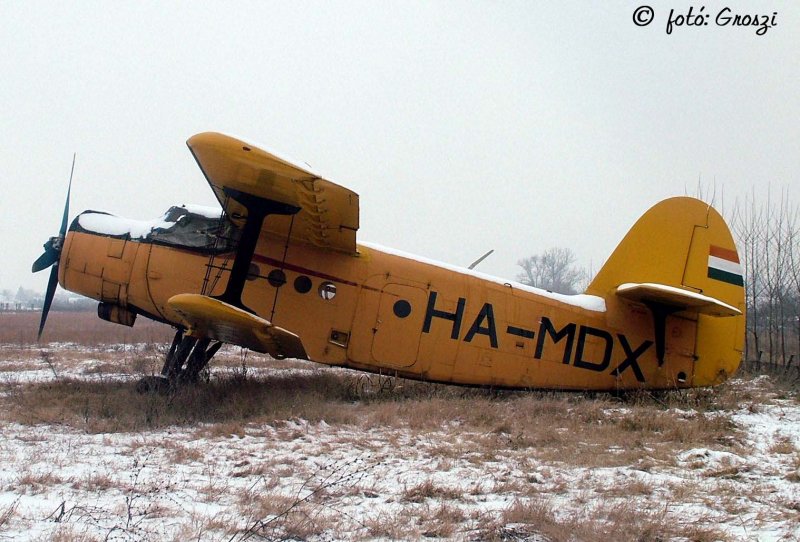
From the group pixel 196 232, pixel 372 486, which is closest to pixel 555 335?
pixel 372 486

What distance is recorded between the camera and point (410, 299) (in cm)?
870

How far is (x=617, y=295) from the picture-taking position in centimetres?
912

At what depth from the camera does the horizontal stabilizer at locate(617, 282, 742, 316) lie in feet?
26.3

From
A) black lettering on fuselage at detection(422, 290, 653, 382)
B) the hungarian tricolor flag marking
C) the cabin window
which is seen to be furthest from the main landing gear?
the hungarian tricolor flag marking

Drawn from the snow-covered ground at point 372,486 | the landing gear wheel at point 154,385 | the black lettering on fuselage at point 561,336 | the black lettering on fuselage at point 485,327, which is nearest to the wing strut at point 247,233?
the landing gear wheel at point 154,385

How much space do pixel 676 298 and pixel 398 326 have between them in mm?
3866

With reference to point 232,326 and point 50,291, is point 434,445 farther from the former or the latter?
point 50,291

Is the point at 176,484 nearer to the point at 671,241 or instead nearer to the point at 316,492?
the point at 316,492

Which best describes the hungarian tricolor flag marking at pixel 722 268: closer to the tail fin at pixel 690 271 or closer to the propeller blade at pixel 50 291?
the tail fin at pixel 690 271

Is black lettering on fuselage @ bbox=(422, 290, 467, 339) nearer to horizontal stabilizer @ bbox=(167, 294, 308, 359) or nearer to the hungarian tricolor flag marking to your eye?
horizontal stabilizer @ bbox=(167, 294, 308, 359)

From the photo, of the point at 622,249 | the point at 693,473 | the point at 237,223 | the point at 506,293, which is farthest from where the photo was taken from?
the point at 622,249

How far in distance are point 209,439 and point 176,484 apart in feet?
5.62

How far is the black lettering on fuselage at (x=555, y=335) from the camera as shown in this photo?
894cm

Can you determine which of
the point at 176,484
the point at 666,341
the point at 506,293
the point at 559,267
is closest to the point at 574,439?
the point at 506,293
